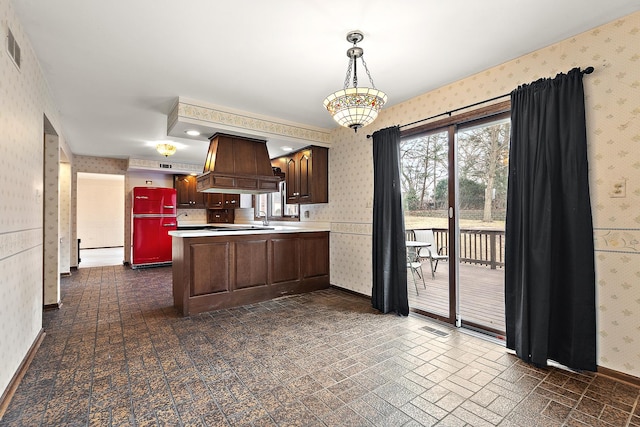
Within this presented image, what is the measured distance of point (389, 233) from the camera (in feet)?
12.1

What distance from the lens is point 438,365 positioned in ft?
7.84

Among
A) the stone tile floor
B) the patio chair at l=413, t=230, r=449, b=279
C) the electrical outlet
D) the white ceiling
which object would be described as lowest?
the stone tile floor

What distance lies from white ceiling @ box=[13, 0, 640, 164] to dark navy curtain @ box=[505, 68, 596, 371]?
0.53 meters

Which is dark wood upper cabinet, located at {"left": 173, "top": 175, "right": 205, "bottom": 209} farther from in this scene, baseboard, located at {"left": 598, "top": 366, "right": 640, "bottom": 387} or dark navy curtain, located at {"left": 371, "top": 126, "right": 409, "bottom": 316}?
baseboard, located at {"left": 598, "top": 366, "right": 640, "bottom": 387}

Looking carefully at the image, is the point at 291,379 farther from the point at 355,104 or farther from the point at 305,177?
the point at 305,177

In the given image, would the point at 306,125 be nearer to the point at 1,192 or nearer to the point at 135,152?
the point at 1,192

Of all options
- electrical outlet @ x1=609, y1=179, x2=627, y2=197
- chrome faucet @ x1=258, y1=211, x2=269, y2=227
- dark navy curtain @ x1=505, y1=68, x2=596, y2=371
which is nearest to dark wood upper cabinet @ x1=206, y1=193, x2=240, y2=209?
chrome faucet @ x1=258, y1=211, x2=269, y2=227

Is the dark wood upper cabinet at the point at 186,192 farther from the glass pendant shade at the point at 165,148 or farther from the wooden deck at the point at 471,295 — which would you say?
the wooden deck at the point at 471,295

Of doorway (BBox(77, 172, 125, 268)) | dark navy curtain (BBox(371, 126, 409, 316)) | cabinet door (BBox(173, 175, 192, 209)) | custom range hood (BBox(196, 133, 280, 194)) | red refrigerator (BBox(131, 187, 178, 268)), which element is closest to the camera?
dark navy curtain (BBox(371, 126, 409, 316))

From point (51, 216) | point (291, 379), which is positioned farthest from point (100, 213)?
point (291, 379)

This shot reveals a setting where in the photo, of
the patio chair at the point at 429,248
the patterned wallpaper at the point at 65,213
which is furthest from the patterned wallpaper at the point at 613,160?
the patterned wallpaper at the point at 65,213

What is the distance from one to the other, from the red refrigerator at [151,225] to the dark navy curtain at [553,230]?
21.9 ft

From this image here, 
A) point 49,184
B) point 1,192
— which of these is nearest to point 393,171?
point 1,192

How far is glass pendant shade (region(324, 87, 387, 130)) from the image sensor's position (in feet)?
7.39
